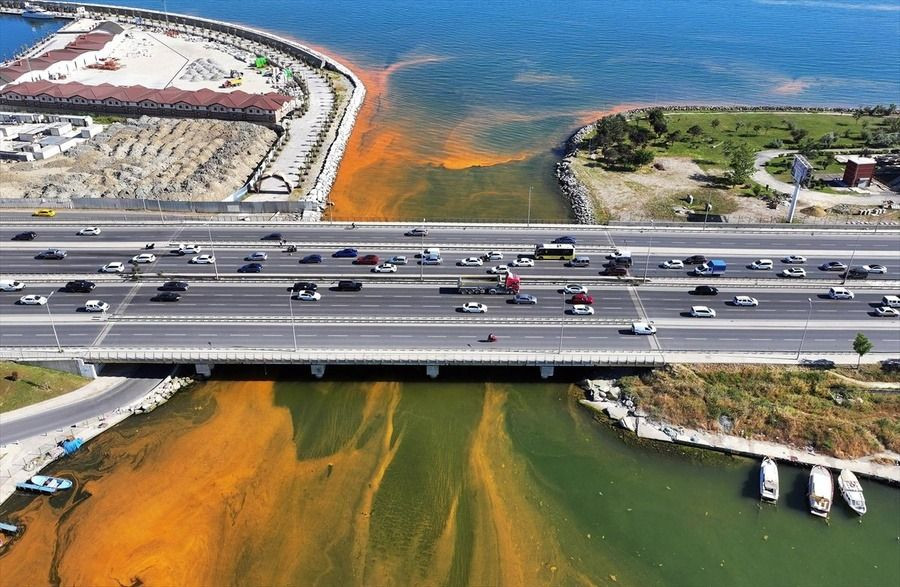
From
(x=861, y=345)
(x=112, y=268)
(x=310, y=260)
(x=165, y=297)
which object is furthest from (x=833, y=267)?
(x=112, y=268)

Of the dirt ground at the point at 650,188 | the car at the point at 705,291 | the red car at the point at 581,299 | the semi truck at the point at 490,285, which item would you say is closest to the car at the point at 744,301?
the car at the point at 705,291

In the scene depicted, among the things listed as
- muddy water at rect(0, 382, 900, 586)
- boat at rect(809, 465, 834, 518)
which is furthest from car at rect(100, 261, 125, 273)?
boat at rect(809, 465, 834, 518)

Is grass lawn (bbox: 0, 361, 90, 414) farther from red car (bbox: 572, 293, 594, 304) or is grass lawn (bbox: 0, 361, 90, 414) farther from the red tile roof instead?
the red tile roof

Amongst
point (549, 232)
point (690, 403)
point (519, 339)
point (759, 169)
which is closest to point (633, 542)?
point (690, 403)

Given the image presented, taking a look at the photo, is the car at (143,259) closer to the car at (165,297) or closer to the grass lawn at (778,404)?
the car at (165,297)

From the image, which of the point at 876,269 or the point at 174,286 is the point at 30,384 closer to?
the point at 174,286

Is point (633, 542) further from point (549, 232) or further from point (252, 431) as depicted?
point (549, 232)

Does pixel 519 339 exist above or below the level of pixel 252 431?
above
